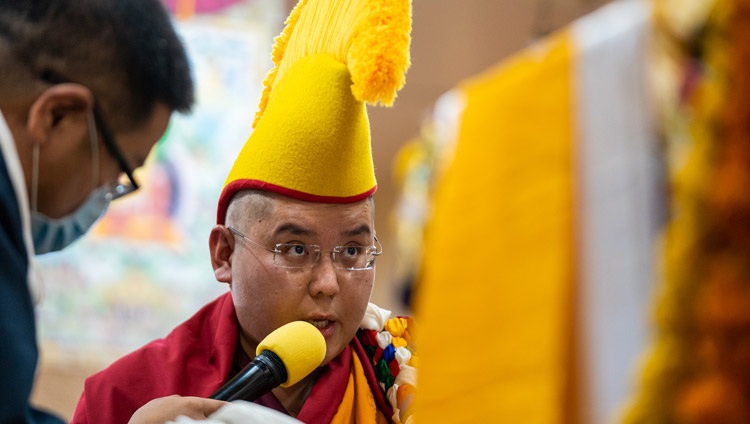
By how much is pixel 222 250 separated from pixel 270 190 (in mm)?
215

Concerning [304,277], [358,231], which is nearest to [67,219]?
[304,277]

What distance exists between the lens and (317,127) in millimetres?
1884

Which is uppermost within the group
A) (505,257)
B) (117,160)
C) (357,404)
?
(117,160)

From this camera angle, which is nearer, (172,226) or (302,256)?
(302,256)

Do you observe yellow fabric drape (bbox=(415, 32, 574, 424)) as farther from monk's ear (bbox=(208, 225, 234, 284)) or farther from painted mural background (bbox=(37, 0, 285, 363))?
A: painted mural background (bbox=(37, 0, 285, 363))

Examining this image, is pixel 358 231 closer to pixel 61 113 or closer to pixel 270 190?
pixel 270 190

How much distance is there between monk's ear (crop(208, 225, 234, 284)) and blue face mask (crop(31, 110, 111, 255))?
42cm

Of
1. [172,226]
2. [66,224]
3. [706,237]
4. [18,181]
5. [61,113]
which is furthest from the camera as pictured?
[172,226]

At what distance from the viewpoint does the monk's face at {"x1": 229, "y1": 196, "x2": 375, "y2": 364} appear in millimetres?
1876

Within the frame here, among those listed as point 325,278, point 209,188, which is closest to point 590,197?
point 325,278

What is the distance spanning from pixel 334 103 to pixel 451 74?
102 inches

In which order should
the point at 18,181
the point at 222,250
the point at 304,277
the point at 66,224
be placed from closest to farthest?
the point at 18,181
the point at 66,224
the point at 304,277
the point at 222,250

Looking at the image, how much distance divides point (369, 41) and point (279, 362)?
24.2 inches

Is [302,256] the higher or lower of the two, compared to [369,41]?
lower
